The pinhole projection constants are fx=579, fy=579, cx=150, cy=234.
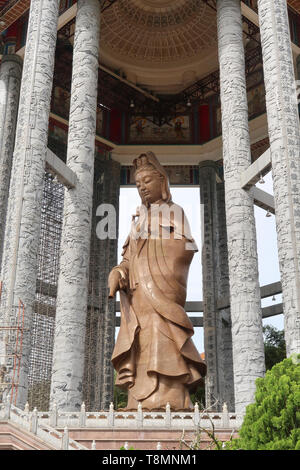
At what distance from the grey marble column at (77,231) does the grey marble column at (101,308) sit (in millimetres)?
6035

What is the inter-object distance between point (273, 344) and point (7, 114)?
615 inches

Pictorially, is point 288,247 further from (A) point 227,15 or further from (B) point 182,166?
(B) point 182,166

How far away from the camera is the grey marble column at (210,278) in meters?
17.6

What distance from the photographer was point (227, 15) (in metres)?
14.1

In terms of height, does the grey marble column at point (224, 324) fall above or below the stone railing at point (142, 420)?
above

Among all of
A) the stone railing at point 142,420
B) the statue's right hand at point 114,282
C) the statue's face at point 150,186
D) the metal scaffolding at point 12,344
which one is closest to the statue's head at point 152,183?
the statue's face at point 150,186

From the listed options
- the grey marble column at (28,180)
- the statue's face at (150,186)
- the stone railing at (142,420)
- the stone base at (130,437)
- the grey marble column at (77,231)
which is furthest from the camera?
the statue's face at (150,186)

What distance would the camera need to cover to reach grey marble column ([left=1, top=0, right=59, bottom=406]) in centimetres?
1106

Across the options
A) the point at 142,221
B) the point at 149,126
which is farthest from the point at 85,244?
the point at 149,126

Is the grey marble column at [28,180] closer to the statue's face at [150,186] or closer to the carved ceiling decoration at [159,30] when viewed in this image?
the statue's face at [150,186]

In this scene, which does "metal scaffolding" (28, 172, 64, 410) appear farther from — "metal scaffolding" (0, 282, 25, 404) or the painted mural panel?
"metal scaffolding" (0, 282, 25, 404)

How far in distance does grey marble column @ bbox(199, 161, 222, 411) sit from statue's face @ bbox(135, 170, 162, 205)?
6.65 m

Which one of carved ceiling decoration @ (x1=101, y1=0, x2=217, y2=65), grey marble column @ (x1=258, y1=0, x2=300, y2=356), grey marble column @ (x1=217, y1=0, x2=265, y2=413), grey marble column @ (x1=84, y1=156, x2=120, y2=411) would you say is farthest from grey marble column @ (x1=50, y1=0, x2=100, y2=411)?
grey marble column @ (x1=84, y1=156, x2=120, y2=411)

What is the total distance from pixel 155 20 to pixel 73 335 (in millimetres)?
12431
